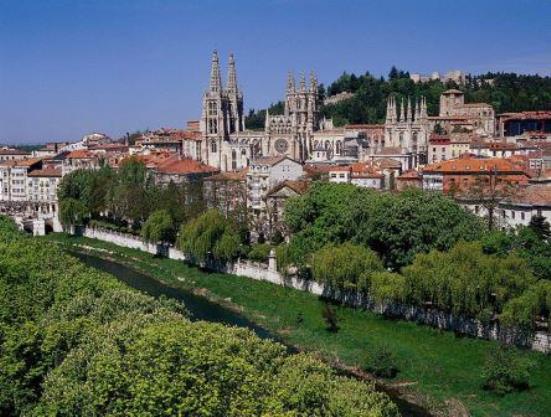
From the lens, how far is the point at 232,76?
94562mm

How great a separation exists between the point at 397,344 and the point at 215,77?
2600 inches

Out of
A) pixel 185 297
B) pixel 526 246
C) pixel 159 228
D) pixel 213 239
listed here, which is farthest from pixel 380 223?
pixel 159 228

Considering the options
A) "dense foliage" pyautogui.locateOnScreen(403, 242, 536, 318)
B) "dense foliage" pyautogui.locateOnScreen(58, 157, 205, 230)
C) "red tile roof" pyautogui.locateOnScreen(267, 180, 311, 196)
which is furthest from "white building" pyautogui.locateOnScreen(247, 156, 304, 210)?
"dense foliage" pyautogui.locateOnScreen(403, 242, 536, 318)

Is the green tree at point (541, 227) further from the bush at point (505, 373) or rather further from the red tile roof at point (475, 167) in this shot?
the red tile roof at point (475, 167)

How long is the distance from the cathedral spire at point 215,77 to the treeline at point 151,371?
69044mm

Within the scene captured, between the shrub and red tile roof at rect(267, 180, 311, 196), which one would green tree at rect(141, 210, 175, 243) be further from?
the shrub

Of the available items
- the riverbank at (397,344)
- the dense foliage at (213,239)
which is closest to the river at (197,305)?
the riverbank at (397,344)

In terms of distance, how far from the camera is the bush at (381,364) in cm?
2648

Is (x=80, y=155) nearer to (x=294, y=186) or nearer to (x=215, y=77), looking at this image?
(x=215, y=77)

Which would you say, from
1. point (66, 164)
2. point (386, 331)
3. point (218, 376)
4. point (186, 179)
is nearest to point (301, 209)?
point (386, 331)

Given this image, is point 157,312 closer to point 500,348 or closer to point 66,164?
point 500,348

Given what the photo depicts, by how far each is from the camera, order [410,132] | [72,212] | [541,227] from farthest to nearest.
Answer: [410,132]
[72,212]
[541,227]

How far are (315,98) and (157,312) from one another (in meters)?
74.3

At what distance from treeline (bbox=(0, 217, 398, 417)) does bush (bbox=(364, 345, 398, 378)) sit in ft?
25.9
